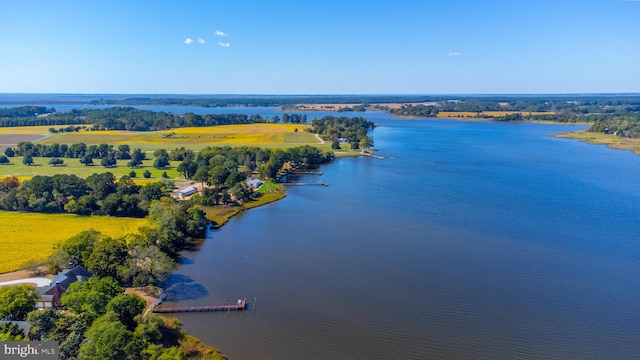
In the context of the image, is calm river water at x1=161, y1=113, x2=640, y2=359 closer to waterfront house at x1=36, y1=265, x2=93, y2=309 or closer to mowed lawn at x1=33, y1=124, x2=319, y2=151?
waterfront house at x1=36, y1=265, x2=93, y2=309

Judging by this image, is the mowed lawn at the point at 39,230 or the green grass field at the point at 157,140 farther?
the green grass field at the point at 157,140

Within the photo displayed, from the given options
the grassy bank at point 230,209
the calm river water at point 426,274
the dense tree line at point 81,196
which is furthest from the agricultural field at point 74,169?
the calm river water at point 426,274

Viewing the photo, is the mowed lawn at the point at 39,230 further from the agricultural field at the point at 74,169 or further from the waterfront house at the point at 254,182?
the waterfront house at the point at 254,182

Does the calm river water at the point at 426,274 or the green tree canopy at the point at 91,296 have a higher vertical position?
the green tree canopy at the point at 91,296

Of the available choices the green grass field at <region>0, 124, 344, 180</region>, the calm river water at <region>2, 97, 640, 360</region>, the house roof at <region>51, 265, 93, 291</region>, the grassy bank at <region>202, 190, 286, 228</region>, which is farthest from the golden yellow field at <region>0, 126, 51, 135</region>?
the house roof at <region>51, 265, 93, 291</region>

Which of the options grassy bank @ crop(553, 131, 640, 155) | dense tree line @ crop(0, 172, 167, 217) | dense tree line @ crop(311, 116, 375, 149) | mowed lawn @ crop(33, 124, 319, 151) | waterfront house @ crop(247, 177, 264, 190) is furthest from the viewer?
grassy bank @ crop(553, 131, 640, 155)

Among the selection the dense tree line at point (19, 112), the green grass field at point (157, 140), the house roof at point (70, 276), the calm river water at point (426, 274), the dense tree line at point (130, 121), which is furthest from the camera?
the dense tree line at point (19, 112)
